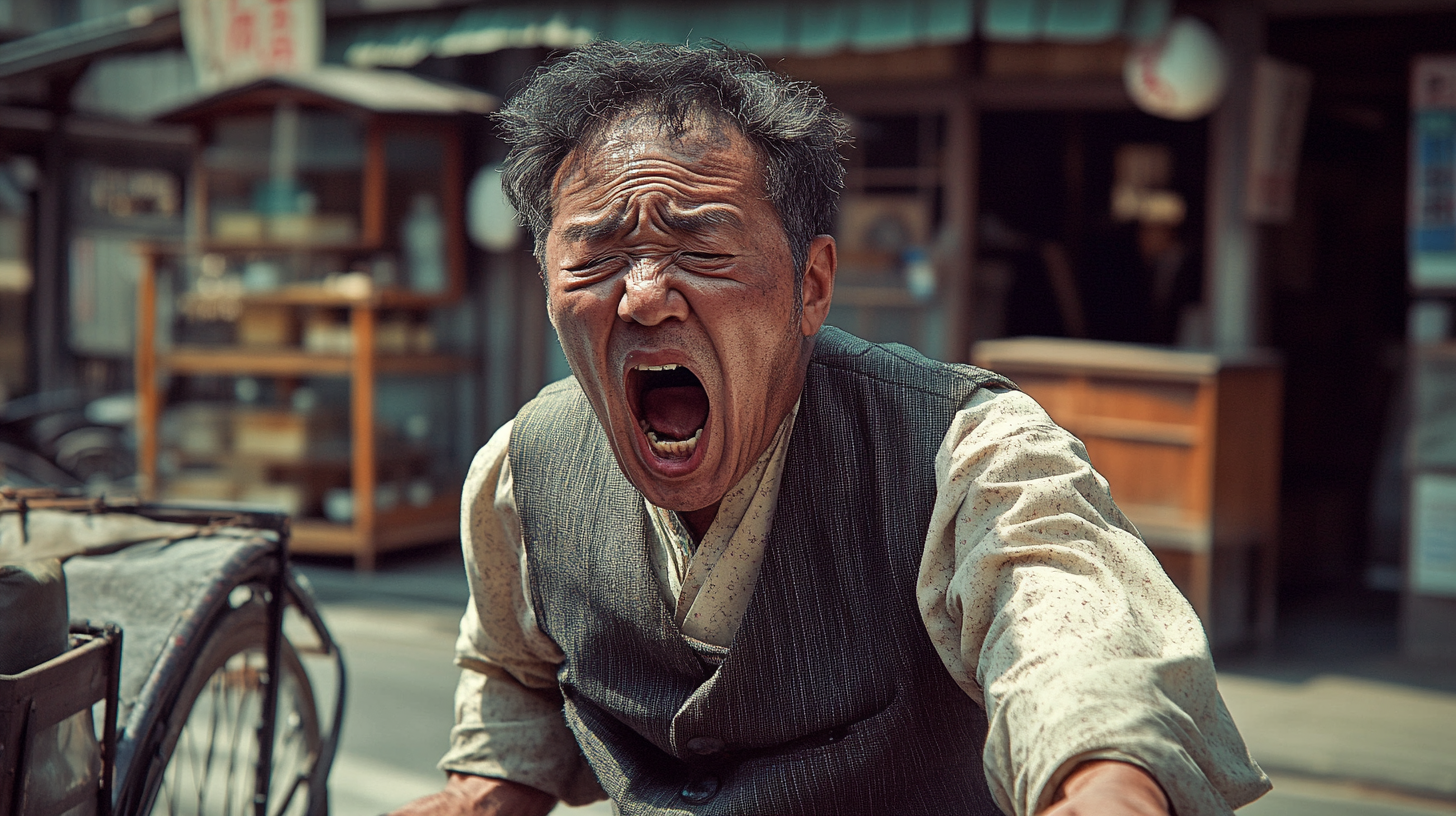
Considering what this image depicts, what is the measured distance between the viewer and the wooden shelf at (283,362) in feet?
24.7

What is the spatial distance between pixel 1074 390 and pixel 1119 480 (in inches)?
17.2

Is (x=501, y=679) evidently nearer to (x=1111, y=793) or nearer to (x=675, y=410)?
(x=675, y=410)

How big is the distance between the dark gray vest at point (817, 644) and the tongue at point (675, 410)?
0.14 metres

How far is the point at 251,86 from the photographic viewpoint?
7363mm

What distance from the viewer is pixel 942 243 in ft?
21.8

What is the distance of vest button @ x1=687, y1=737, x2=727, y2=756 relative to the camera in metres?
1.70

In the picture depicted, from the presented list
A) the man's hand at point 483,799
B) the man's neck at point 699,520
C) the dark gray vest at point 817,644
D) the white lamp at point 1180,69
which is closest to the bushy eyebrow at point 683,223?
the dark gray vest at point 817,644

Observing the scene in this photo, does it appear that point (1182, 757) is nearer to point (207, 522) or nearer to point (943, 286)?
point (207, 522)

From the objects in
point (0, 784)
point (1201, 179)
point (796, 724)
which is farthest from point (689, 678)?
point (1201, 179)

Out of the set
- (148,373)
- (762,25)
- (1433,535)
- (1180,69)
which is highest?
(762,25)

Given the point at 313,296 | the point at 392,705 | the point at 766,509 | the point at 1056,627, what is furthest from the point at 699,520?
the point at 313,296

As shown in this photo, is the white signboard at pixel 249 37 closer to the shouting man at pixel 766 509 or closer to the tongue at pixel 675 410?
the shouting man at pixel 766 509

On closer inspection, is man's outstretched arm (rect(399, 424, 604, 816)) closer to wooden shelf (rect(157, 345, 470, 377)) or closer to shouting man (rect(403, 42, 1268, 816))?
shouting man (rect(403, 42, 1268, 816))

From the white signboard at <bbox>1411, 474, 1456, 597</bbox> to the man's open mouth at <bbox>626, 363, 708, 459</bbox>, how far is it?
5158 millimetres
